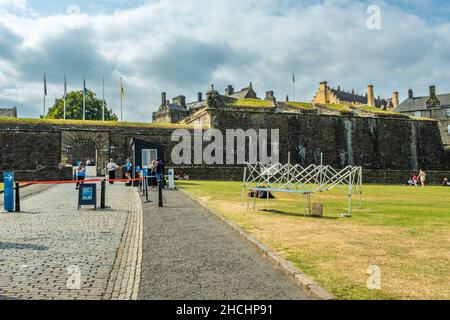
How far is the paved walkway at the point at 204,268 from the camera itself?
491 centimetres

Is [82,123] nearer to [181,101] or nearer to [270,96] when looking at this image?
[270,96]

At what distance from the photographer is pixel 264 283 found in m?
5.35

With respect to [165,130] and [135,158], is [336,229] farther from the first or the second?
[165,130]

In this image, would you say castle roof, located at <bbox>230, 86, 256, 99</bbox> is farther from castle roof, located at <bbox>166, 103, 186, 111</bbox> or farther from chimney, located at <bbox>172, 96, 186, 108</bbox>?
chimney, located at <bbox>172, 96, 186, 108</bbox>

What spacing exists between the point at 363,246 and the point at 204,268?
3211 millimetres

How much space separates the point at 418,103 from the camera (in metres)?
65.8

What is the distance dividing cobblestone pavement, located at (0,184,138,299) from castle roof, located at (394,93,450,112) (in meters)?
63.8

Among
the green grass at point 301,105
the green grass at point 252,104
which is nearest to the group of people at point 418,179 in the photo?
the green grass at point 301,105

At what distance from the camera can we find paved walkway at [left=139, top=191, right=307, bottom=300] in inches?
193

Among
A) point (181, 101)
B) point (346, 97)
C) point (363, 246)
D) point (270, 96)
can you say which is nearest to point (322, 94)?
point (346, 97)

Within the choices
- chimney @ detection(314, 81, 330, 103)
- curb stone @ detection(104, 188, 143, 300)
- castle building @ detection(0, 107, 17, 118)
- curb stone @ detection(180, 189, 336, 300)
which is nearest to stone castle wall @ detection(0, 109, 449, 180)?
chimney @ detection(314, 81, 330, 103)

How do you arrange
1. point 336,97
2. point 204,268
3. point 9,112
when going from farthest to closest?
point 336,97
point 9,112
point 204,268

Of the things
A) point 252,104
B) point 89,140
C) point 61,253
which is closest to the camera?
point 61,253
